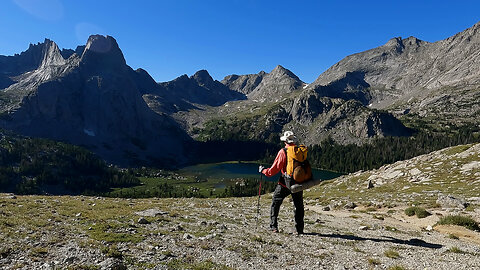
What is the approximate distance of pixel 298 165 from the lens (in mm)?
12906

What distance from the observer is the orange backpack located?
12.8 metres

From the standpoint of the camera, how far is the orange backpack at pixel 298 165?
12773 millimetres

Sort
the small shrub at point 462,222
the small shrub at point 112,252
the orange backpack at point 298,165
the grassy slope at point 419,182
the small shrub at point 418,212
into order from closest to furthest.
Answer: the small shrub at point 112,252
the orange backpack at point 298,165
the small shrub at point 462,222
the small shrub at point 418,212
the grassy slope at point 419,182

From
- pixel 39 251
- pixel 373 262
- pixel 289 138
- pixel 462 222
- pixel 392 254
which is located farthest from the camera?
pixel 462 222

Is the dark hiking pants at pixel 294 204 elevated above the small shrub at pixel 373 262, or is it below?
above

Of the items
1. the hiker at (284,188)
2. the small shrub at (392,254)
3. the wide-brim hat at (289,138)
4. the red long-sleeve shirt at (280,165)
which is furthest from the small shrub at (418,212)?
the wide-brim hat at (289,138)

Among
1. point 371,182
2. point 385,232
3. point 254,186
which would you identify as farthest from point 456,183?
point 254,186

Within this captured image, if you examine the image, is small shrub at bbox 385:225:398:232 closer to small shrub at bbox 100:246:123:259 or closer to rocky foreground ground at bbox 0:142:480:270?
rocky foreground ground at bbox 0:142:480:270

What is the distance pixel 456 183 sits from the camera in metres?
30.8

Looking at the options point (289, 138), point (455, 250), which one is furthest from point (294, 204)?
point (455, 250)

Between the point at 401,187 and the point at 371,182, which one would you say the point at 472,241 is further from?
the point at 371,182

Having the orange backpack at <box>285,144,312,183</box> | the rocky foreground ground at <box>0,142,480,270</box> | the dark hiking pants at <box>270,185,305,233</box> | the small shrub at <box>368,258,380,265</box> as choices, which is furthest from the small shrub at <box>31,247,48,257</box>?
the small shrub at <box>368,258,380,265</box>

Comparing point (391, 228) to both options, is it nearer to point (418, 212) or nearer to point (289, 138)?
point (418, 212)

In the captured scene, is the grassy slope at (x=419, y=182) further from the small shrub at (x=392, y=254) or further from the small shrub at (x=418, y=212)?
the small shrub at (x=392, y=254)
